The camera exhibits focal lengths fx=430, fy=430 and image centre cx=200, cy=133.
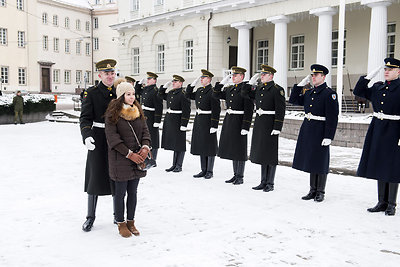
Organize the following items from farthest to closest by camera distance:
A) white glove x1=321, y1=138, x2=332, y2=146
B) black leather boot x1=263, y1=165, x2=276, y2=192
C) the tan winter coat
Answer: black leather boot x1=263, y1=165, x2=276, y2=192, white glove x1=321, y1=138, x2=332, y2=146, the tan winter coat

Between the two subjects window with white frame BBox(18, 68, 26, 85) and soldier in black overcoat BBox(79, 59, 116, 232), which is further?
window with white frame BBox(18, 68, 26, 85)

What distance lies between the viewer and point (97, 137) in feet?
16.4

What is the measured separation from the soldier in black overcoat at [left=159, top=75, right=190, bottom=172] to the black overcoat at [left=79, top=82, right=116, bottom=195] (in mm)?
3766

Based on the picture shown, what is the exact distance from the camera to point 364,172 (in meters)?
6.09

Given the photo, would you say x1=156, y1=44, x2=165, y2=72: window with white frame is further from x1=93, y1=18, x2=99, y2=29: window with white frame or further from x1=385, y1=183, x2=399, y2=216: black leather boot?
x1=93, y1=18, x2=99, y2=29: window with white frame

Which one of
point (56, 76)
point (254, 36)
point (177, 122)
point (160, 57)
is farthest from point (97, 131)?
point (56, 76)

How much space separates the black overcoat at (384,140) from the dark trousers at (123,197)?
3.30m

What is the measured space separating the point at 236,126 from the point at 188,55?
765 inches

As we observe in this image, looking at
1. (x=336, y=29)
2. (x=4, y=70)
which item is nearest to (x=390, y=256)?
(x=336, y=29)

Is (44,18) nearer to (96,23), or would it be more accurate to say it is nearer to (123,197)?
(96,23)

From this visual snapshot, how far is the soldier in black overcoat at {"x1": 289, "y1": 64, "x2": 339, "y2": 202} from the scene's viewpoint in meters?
6.34

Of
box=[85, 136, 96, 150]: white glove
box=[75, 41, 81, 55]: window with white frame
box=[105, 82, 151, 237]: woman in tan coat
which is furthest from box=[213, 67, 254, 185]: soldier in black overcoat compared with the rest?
box=[75, 41, 81, 55]: window with white frame

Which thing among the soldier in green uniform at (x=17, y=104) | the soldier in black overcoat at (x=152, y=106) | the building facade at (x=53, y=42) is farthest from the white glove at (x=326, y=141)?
the building facade at (x=53, y=42)

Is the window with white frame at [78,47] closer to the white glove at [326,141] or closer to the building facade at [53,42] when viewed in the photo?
the building facade at [53,42]
